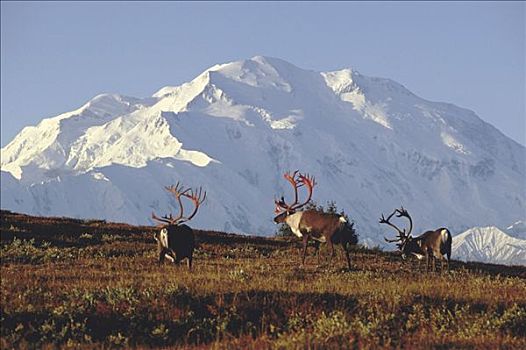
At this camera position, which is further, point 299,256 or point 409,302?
point 299,256

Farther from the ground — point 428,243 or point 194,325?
point 428,243

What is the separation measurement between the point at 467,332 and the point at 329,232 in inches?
519

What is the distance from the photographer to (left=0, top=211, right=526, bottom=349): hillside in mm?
16625

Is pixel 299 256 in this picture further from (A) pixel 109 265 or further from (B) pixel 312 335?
(B) pixel 312 335

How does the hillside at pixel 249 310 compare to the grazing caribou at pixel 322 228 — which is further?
the grazing caribou at pixel 322 228

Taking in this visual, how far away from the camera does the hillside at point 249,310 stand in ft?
54.5

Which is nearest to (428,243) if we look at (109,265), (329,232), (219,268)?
(329,232)

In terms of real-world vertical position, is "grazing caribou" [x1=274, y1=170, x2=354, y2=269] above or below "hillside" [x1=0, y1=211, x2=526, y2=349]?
above

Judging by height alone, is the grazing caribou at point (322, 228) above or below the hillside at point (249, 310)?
above

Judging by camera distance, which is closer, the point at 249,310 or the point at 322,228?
the point at 249,310

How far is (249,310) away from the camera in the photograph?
61.1 feet

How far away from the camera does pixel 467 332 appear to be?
57.2ft

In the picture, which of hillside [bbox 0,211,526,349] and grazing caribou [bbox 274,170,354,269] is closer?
hillside [bbox 0,211,526,349]

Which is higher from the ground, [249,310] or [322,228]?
[322,228]
